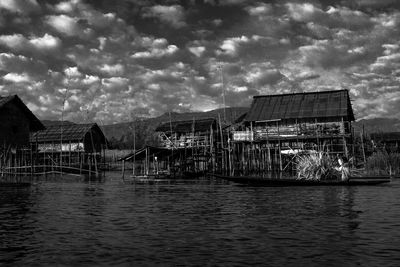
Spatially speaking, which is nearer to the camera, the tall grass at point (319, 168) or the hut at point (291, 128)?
the tall grass at point (319, 168)

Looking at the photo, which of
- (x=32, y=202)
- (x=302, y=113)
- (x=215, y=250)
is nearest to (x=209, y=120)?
(x=302, y=113)

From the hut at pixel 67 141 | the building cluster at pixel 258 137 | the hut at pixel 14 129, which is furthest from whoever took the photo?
the hut at pixel 67 141

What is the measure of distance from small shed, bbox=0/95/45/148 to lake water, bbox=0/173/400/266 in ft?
74.3

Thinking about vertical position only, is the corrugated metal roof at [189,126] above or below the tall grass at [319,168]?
above

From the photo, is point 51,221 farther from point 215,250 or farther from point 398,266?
point 398,266

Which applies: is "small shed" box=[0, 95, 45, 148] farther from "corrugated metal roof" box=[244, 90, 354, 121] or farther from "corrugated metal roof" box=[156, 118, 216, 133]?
"corrugated metal roof" box=[244, 90, 354, 121]

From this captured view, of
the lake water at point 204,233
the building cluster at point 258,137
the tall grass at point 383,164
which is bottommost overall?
the lake water at point 204,233

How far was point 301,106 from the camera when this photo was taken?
4584cm

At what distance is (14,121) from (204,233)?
3435cm

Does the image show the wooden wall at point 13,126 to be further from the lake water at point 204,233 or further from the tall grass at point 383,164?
the tall grass at point 383,164

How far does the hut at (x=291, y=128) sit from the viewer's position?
4231 cm

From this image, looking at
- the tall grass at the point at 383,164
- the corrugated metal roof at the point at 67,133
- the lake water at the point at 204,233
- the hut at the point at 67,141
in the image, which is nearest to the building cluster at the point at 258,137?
the tall grass at the point at 383,164

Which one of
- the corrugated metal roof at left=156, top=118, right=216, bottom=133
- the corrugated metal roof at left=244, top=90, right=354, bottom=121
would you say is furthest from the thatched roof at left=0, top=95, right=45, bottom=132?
the corrugated metal roof at left=244, top=90, right=354, bottom=121

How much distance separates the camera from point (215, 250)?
9.31 meters
